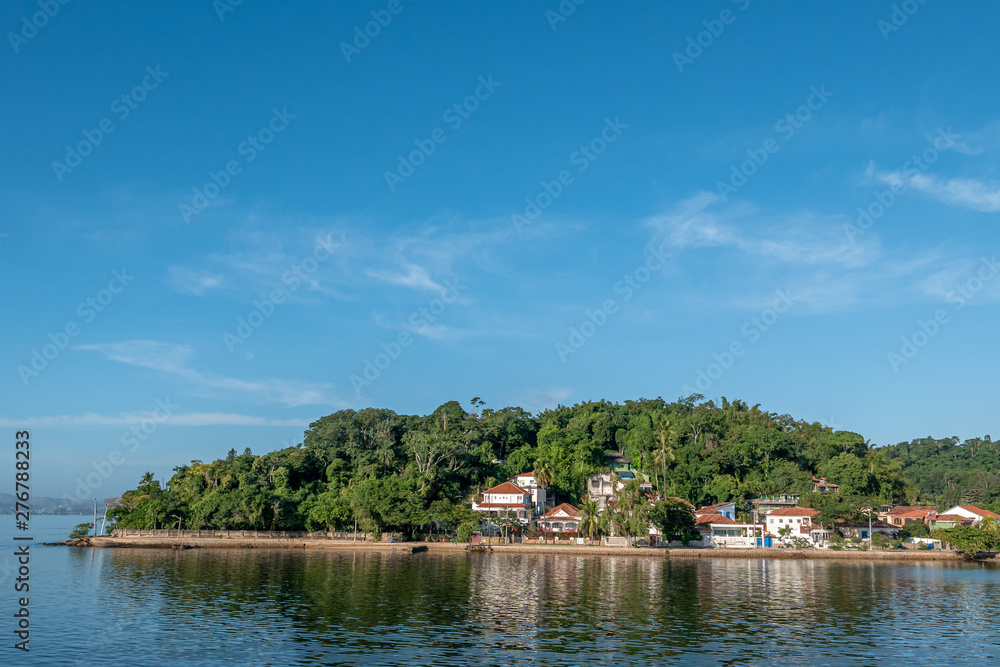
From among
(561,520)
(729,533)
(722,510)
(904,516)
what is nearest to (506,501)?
(561,520)

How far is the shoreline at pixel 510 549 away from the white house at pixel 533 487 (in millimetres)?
17859

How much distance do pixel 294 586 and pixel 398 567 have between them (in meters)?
16.3

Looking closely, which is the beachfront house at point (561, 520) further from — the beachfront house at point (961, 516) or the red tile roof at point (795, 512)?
the beachfront house at point (961, 516)

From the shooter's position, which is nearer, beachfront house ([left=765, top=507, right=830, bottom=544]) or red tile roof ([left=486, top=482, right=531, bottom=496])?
beachfront house ([left=765, top=507, right=830, bottom=544])

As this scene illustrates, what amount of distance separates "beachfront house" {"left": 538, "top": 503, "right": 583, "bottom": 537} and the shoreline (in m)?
8.75

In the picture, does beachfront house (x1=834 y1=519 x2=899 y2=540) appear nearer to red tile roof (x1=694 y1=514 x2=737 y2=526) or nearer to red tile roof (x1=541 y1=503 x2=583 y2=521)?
red tile roof (x1=694 y1=514 x2=737 y2=526)

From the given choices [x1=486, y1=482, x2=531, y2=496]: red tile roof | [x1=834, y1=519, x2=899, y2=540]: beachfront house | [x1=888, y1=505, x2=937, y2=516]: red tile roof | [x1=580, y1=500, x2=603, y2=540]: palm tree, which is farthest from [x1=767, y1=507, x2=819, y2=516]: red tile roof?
[x1=486, y1=482, x2=531, y2=496]: red tile roof

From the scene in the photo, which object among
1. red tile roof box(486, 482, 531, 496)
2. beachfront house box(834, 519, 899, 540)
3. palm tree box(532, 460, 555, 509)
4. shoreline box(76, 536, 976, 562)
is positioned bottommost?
shoreline box(76, 536, 976, 562)

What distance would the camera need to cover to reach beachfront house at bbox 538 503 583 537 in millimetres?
99625

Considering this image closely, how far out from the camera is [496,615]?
4178 centimetres

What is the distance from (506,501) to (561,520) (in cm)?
879

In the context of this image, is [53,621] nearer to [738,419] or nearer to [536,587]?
[536,587]

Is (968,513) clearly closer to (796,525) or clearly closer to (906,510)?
(906,510)

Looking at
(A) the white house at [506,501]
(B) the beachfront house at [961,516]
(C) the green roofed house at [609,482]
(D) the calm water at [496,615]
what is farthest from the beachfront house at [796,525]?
(A) the white house at [506,501]
